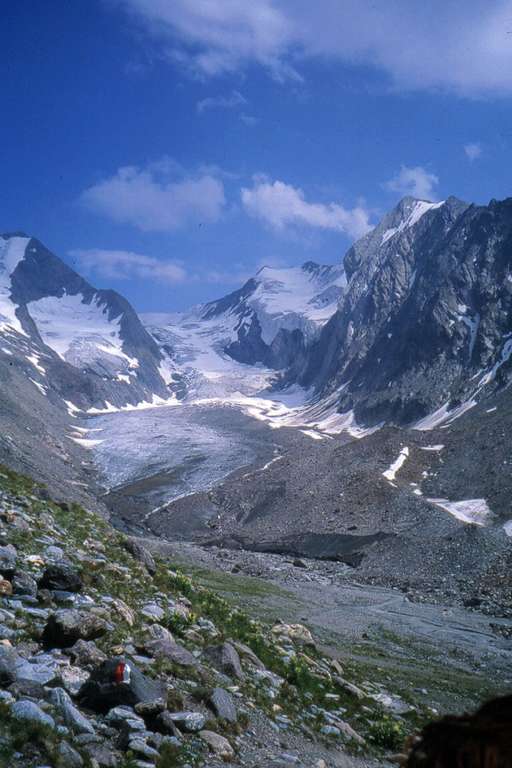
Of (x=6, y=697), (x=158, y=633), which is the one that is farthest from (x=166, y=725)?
(x=158, y=633)

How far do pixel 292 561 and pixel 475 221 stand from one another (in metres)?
160

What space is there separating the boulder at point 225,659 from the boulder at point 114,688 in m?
2.99

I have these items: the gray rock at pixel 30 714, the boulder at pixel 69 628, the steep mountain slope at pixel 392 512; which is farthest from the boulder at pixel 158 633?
the steep mountain slope at pixel 392 512

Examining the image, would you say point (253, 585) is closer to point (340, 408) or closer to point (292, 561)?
point (292, 561)

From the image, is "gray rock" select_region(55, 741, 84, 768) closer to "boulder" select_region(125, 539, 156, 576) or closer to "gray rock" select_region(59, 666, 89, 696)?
"gray rock" select_region(59, 666, 89, 696)

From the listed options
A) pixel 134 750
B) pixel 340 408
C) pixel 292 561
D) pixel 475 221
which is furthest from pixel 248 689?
pixel 475 221

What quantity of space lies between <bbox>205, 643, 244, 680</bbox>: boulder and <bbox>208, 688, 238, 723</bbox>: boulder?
1.46 metres

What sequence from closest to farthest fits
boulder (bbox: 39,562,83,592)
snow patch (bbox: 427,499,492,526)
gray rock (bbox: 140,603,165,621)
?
boulder (bbox: 39,562,83,592) < gray rock (bbox: 140,603,165,621) < snow patch (bbox: 427,499,492,526)

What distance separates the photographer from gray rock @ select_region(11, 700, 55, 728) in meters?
5.73

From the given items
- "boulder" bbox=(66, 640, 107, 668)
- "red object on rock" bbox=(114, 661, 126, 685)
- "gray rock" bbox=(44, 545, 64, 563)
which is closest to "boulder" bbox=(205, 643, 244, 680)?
"boulder" bbox=(66, 640, 107, 668)

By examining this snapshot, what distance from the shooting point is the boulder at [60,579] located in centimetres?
995

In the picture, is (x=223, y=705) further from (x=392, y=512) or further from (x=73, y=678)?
(x=392, y=512)

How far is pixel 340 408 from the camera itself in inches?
6919

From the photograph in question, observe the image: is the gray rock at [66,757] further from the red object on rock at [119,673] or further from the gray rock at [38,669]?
the red object on rock at [119,673]
